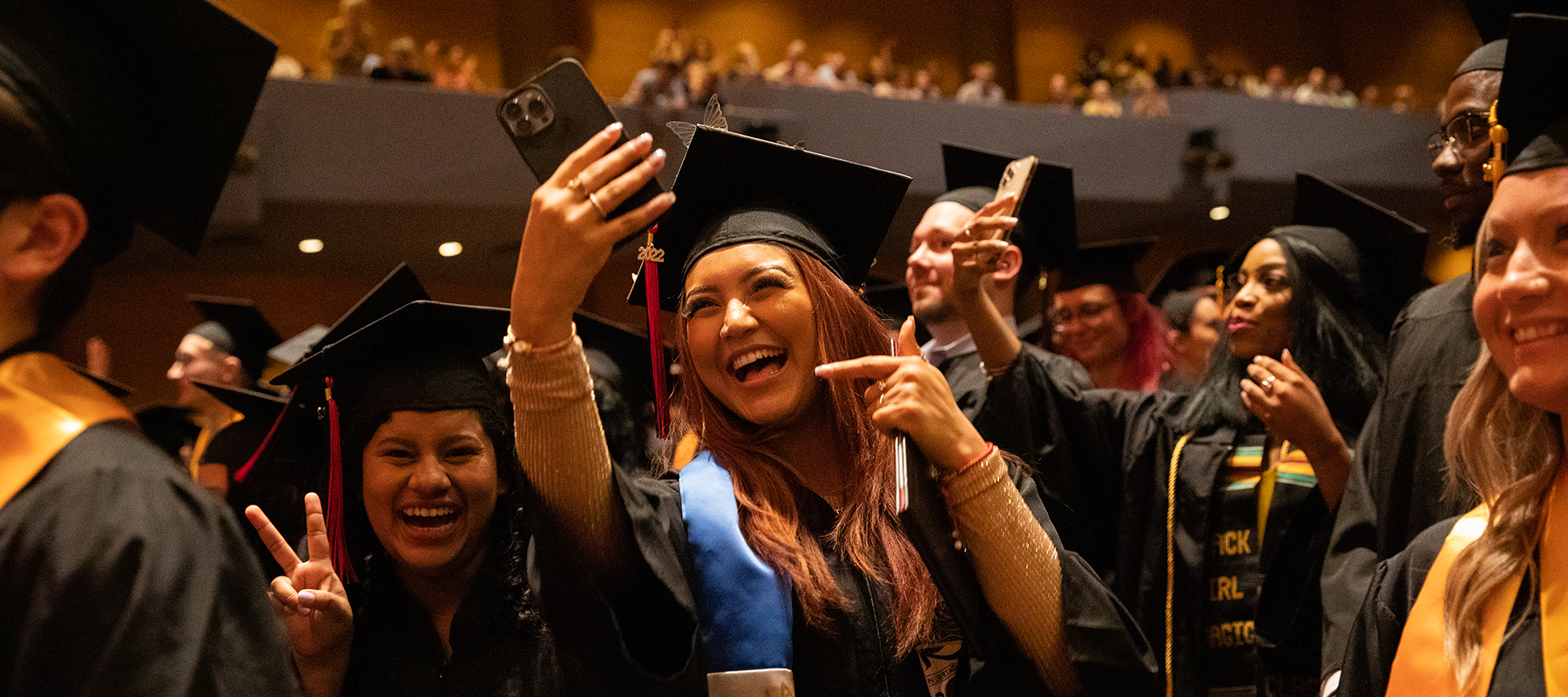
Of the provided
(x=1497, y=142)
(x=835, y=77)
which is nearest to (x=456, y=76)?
(x=835, y=77)

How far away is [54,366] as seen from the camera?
128cm

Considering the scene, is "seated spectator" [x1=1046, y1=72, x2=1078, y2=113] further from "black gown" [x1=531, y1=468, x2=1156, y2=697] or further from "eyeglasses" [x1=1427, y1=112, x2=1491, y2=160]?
"black gown" [x1=531, y1=468, x2=1156, y2=697]

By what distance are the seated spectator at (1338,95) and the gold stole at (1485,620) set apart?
14.7 meters

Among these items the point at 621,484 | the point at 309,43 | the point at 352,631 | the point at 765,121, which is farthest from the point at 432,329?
the point at 309,43

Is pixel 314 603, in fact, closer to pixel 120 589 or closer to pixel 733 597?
pixel 733 597

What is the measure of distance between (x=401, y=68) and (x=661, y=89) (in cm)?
244

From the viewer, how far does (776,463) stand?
→ 2.25 metres

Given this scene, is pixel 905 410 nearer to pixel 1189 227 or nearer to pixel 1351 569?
pixel 1351 569

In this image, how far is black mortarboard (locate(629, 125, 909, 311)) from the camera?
229 cm

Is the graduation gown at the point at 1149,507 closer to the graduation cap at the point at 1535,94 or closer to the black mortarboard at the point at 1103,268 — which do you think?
the black mortarboard at the point at 1103,268

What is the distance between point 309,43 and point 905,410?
14321 mm

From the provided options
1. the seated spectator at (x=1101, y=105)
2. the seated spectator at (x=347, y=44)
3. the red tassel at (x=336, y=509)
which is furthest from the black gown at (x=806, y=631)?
the seated spectator at (x=1101, y=105)

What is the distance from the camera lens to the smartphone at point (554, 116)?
1.75 metres

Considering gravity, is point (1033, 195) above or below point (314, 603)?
above
